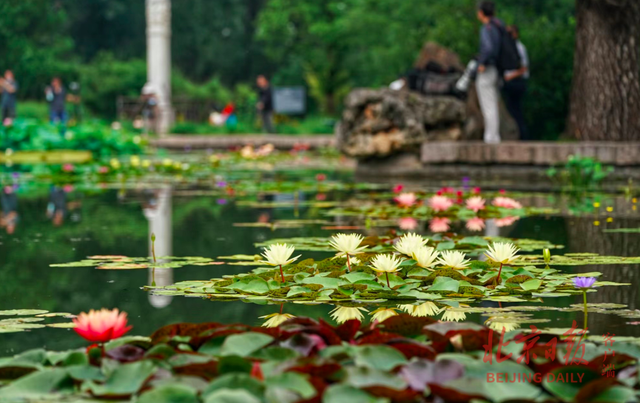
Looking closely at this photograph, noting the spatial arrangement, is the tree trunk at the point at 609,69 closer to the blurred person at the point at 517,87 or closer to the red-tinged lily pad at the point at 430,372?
the blurred person at the point at 517,87

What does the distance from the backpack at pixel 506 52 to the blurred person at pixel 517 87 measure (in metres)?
0.27

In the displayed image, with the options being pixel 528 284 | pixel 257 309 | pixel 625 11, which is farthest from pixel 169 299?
pixel 625 11

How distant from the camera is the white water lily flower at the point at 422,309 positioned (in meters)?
3.78

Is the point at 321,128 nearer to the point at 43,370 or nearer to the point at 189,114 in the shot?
the point at 189,114

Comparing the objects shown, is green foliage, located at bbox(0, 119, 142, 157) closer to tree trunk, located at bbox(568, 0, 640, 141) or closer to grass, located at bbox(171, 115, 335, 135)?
tree trunk, located at bbox(568, 0, 640, 141)

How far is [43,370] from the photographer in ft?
8.59

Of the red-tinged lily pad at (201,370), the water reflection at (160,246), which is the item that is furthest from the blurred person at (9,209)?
the red-tinged lily pad at (201,370)

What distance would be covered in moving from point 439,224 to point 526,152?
5062 mm

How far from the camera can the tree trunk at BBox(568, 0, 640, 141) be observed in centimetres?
1217

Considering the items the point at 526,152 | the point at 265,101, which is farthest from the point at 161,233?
the point at 265,101

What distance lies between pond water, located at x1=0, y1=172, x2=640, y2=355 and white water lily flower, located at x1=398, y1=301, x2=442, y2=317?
0.16 m

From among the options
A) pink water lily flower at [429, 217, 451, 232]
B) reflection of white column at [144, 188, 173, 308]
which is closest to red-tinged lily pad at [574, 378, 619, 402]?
reflection of white column at [144, 188, 173, 308]

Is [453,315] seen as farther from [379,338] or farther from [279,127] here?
[279,127]

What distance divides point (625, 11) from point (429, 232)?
Result: 254 inches
